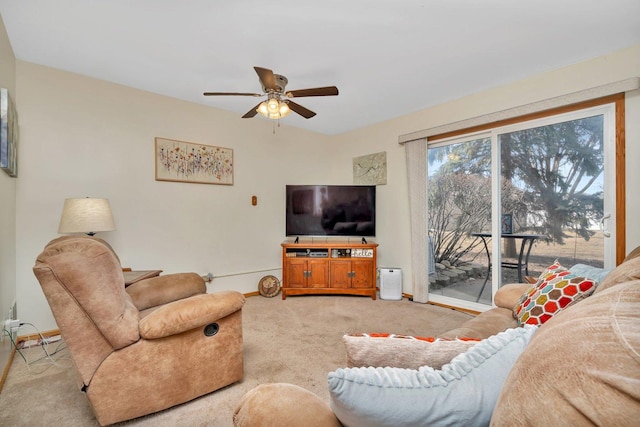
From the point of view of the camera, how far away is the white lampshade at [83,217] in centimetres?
224

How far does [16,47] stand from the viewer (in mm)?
2295

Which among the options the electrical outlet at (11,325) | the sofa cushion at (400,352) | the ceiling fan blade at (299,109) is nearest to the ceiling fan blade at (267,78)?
the ceiling fan blade at (299,109)

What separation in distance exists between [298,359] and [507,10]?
2.84 metres

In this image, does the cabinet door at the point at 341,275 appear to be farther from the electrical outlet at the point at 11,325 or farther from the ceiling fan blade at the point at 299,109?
the electrical outlet at the point at 11,325

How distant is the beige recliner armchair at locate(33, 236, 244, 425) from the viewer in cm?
125

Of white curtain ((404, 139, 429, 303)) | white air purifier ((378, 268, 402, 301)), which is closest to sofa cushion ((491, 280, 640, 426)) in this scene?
white curtain ((404, 139, 429, 303))

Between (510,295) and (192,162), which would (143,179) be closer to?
(192,162)

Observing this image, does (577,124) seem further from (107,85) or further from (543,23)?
(107,85)

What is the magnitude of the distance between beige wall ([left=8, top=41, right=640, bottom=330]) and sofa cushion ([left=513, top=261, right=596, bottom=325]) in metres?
1.32

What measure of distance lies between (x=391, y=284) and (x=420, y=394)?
10.9 feet

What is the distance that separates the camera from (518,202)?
2.94 m

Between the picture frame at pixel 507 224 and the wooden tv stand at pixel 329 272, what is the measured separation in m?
1.47

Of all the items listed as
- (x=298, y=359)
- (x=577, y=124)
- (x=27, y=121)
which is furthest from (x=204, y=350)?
(x=577, y=124)

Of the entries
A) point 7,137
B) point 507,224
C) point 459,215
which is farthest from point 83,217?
point 507,224
